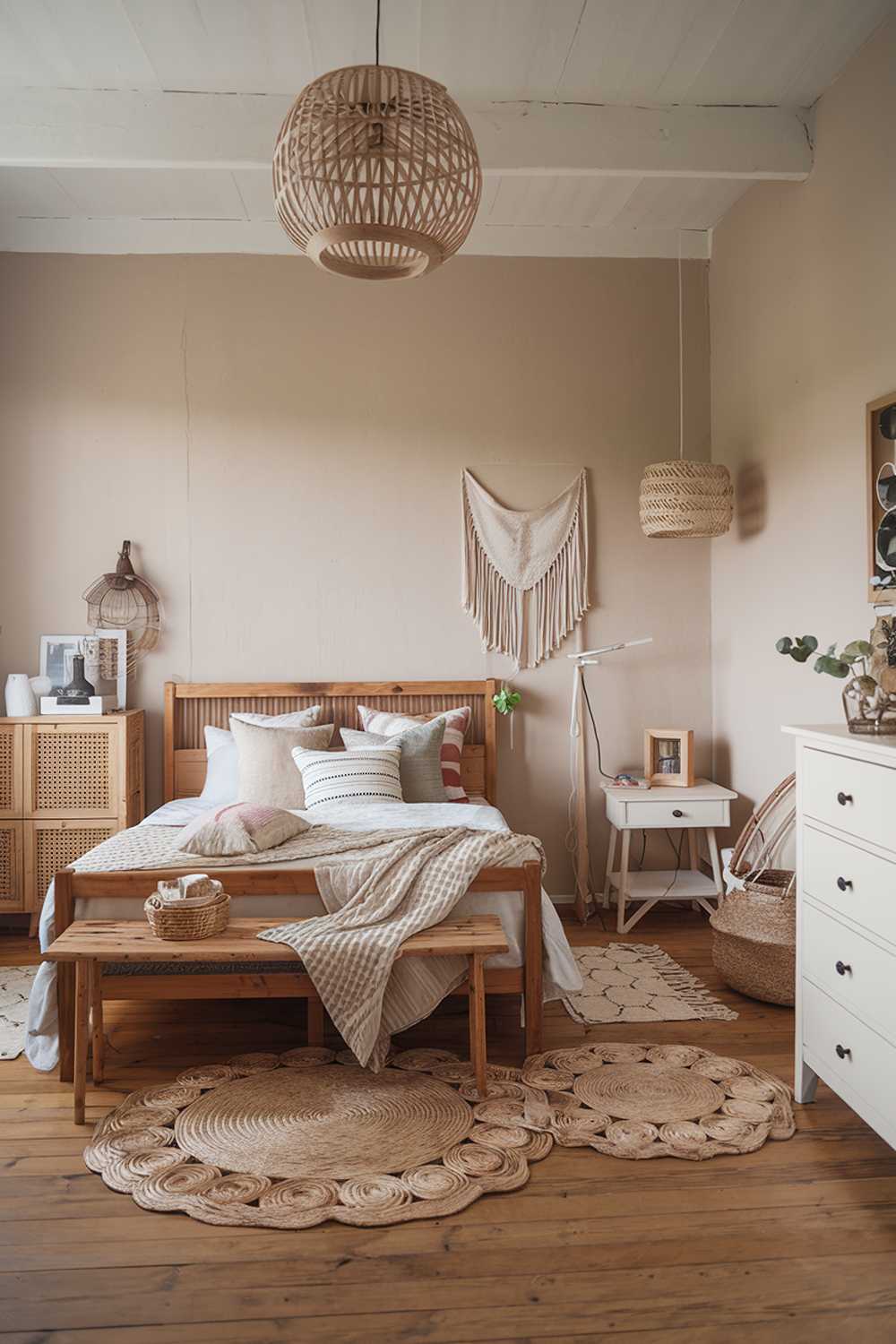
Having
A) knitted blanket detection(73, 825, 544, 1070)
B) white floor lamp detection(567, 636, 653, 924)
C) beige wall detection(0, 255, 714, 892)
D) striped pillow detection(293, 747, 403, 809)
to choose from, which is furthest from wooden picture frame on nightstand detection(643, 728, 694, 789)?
knitted blanket detection(73, 825, 544, 1070)

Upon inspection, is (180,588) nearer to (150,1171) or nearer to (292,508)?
(292,508)

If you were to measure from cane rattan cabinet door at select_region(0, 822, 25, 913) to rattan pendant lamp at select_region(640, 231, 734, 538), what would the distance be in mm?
3023

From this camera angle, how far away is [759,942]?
3350 millimetres

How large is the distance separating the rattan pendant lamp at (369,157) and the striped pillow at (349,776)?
81.7 inches

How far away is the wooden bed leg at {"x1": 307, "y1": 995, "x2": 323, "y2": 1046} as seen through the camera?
299 centimetres

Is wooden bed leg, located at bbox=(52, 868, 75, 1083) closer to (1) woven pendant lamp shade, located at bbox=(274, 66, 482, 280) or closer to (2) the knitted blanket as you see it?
(2) the knitted blanket

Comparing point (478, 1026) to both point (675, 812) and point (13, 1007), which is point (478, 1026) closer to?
point (13, 1007)

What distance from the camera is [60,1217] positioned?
2156 millimetres

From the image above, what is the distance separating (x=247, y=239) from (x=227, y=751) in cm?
235

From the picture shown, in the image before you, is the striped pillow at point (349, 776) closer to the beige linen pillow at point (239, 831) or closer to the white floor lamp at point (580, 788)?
the beige linen pillow at point (239, 831)

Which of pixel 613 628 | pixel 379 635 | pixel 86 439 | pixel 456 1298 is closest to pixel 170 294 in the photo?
pixel 86 439

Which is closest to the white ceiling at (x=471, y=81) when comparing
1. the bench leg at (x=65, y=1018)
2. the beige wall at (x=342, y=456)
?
the beige wall at (x=342, y=456)

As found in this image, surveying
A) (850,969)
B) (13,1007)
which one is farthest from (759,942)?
(13,1007)

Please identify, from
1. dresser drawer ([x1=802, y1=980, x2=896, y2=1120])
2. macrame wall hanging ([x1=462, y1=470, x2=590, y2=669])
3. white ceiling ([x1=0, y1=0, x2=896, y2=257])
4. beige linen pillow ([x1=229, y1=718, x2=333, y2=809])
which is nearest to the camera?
dresser drawer ([x1=802, y1=980, x2=896, y2=1120])
